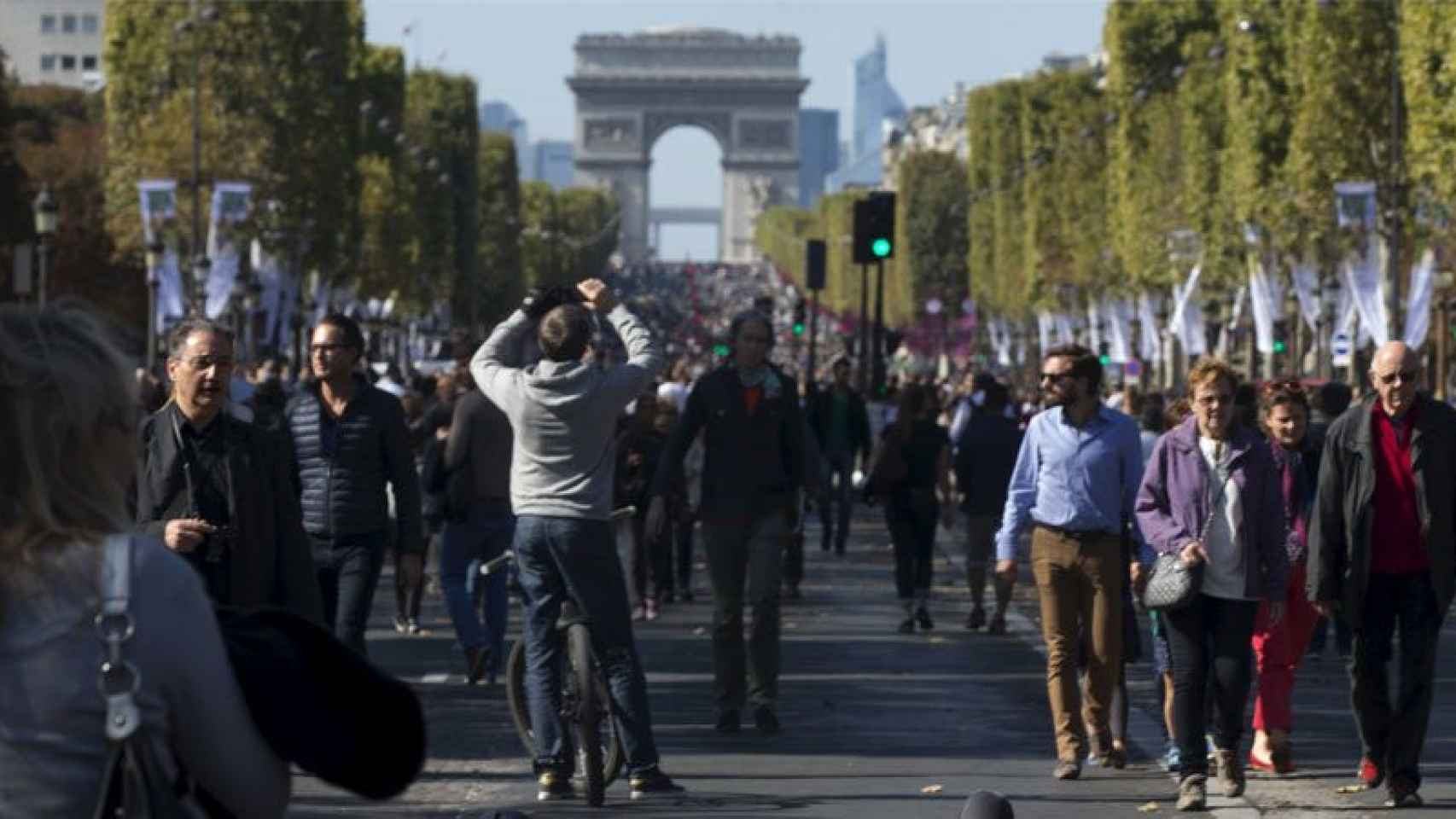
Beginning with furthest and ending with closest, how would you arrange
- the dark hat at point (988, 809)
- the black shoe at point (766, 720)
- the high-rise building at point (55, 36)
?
1. the high-rise building at point (55, 36)
2. the black shoe at point (766, 720)
3. the dark hat at point (988, 809)

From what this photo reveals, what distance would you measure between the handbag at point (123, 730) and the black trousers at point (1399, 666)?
25.8 ft

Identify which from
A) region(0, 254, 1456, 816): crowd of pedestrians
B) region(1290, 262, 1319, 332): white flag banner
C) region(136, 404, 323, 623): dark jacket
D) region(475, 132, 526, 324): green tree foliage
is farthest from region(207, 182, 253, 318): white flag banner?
region(475, 132, 526, 324): green tree foliage

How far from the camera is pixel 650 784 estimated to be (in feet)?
36.8

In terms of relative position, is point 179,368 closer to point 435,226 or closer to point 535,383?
Answer: point 535,383

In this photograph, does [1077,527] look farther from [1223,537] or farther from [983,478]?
[983,478]

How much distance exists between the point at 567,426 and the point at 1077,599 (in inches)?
85.5

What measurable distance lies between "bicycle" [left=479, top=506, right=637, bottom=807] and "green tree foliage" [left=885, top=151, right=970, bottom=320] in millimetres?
105415

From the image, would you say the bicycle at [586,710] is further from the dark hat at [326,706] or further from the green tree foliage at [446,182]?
the green tree foliage at [446,182]

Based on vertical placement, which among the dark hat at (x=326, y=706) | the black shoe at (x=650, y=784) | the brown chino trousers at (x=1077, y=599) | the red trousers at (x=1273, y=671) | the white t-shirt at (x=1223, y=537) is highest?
the dark hat at (x=326, y=706)

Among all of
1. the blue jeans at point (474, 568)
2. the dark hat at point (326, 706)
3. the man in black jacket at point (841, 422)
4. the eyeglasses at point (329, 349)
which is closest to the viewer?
the dark hat at point (326, 706)

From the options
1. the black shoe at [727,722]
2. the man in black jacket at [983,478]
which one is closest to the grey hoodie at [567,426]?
the black shoe at [727,722]

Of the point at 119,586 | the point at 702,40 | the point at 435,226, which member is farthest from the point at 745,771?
the point at 702,40

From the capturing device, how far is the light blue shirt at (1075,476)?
12.2m

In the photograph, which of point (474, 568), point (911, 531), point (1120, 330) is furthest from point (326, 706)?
point (1120, 330)
